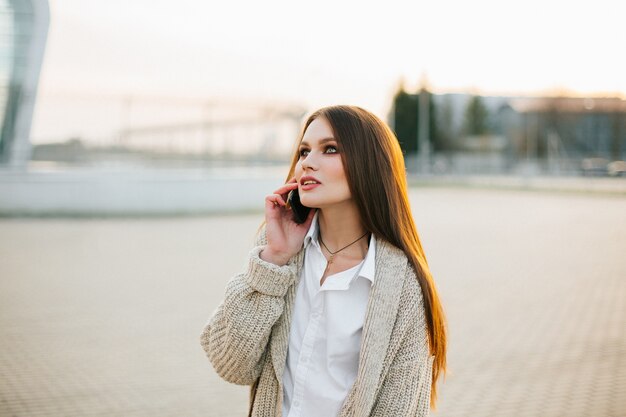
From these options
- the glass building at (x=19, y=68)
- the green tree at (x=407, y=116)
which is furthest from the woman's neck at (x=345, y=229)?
the green tree at (x=407, y=116)

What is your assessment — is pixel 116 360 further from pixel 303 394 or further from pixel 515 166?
pixel 515 166

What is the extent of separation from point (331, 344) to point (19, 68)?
A: 61.9 feet

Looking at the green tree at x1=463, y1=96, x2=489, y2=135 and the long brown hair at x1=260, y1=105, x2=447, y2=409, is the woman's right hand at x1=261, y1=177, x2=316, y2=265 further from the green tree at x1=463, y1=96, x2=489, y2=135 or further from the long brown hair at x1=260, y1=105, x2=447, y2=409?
the green tree at x1=463, y1=96, x2=489, y2=135

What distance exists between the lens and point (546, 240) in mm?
13609

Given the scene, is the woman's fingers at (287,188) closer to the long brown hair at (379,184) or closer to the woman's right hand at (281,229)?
the woman's right hand at (281,229)

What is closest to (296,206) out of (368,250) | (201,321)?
(368,250)

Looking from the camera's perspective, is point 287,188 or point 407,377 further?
point 287,188

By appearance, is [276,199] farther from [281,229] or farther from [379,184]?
[379,184]

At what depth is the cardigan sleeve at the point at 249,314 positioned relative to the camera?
1.89 meters

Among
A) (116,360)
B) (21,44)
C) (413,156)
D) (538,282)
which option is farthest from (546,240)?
(413,156)

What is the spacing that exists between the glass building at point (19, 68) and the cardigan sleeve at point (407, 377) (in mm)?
17440

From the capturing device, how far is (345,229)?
6.62 ft

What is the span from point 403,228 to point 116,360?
4092mm

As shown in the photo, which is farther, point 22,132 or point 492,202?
point 492,202
